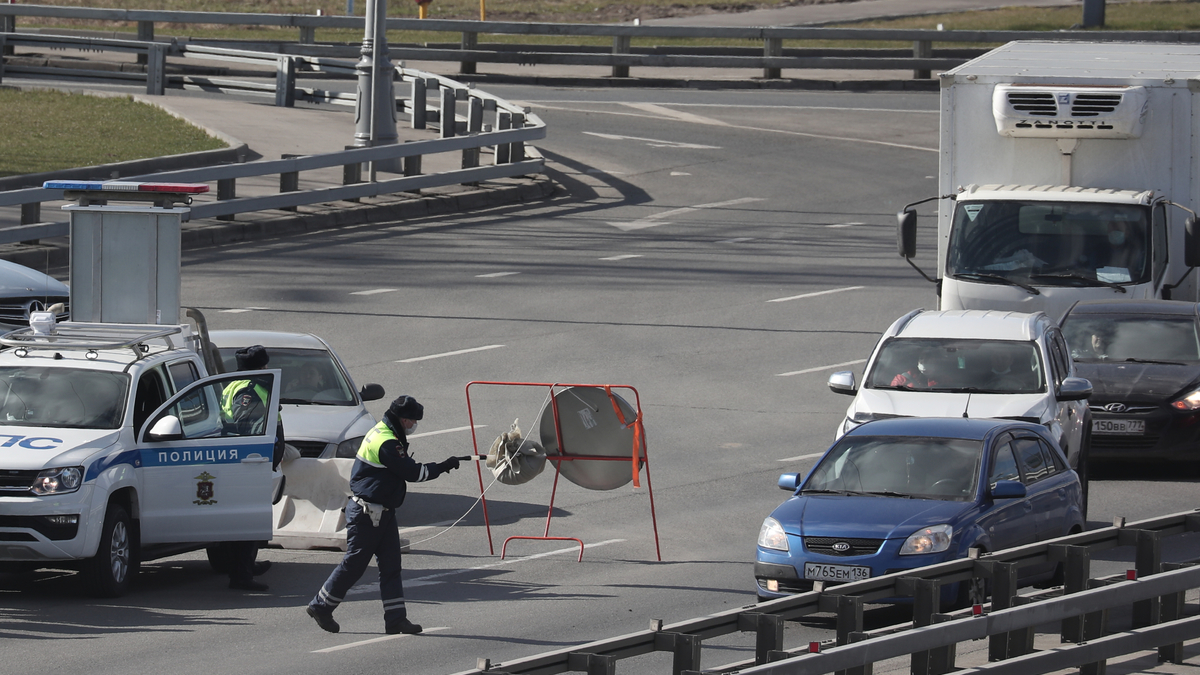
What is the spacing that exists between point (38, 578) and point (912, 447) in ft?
22.1

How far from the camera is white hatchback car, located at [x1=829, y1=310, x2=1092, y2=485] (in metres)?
14.3

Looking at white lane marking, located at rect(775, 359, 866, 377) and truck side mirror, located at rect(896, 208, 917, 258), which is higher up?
truck side mirror, located at rect(896, 208, 917, 258)

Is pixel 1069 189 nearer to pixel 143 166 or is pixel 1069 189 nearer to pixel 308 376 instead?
pixel 308 376

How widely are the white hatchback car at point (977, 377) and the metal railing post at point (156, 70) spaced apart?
25.2 m

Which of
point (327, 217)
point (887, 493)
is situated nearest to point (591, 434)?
point (887, 493)

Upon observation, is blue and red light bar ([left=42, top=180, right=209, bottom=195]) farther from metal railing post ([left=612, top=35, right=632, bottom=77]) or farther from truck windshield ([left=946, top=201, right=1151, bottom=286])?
metal railing post ([left=612, top=35, right=632, bottom=77])

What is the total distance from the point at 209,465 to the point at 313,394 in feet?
10.9

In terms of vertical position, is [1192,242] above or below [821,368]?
above

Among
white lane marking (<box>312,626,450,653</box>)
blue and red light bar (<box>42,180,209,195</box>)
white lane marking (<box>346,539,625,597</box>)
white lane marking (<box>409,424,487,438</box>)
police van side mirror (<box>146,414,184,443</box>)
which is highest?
blue and red light bar (<box>42,180,209,195</box>)

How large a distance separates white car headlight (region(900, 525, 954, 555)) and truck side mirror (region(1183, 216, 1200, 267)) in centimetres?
734

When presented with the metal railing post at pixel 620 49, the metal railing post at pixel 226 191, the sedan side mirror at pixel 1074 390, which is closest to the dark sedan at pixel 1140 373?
the sedan side mirror at pixel 1074 390

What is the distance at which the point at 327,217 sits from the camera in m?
26.9

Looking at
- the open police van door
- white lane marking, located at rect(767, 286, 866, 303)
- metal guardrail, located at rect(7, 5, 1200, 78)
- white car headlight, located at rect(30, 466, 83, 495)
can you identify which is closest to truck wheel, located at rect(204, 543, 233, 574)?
the open police van door

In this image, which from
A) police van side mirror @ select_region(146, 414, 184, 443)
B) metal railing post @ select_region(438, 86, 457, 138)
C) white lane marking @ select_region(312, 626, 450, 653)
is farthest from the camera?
metal railing post @ select_region(438, 86, 457, 138)
